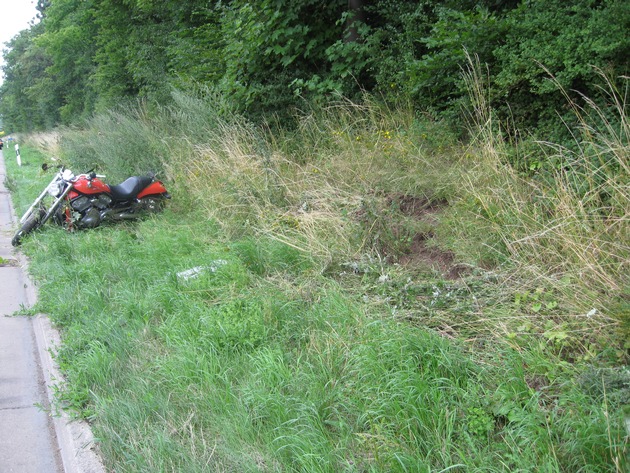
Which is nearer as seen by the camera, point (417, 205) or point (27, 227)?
point (417, 205)

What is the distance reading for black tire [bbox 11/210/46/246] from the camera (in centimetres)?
876

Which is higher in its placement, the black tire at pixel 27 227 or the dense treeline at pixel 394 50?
the dense treeline at pixel 394 50

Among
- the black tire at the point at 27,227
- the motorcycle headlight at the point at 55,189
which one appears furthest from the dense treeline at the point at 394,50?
the black tire at the point at 27,227

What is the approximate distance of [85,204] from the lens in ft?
29.3

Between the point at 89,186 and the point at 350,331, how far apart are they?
632 cm

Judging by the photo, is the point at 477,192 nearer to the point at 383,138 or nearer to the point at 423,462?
the point at 383,138

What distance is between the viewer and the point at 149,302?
5430mm

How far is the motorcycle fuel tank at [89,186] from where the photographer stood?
29.1 feet

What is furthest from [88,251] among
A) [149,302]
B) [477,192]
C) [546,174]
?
[546,174]

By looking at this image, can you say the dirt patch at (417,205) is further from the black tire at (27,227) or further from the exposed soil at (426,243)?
the black tire at (27,227)

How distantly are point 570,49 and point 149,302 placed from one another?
15.3ft

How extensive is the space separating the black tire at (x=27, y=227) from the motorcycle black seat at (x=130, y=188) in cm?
118

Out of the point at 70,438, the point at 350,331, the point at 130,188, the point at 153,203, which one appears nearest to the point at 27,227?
the point at 130,188

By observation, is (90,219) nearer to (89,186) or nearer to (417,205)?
(89,186)
